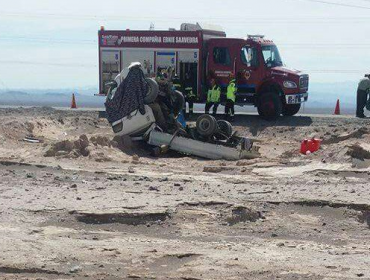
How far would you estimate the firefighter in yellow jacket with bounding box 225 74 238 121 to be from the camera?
24.3 meters

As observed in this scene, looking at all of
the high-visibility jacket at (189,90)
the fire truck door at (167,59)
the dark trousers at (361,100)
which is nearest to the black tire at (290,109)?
the dark trousers at (361,100)

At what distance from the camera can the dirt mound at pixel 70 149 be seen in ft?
55.2

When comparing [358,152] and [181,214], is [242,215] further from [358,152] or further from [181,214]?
[358,152]

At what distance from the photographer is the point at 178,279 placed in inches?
326

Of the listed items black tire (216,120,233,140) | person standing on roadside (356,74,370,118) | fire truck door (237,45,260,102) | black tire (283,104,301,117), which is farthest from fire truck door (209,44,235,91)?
black tire (216,120,233,140)

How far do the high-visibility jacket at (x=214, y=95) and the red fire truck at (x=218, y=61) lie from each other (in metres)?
0.77

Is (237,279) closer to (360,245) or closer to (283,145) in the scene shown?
(360,245)

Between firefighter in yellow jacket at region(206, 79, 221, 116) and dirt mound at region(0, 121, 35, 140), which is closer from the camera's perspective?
dirt mound at region(0, 121, 35, 140)

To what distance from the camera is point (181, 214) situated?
36.4 ft

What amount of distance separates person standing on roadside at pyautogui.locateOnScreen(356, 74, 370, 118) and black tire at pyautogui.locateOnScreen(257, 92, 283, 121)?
322 centimetres

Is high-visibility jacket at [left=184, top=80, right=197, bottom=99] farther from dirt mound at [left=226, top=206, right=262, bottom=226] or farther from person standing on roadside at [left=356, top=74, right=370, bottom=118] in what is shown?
dirt mound at [left=226, top=206, right=262, bottom=226]

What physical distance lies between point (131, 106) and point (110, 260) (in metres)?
9.75

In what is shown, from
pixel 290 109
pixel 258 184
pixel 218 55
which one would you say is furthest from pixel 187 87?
pixel 258 184

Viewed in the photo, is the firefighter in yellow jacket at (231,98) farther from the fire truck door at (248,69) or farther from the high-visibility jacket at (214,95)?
the fire truck door at (248,69)
